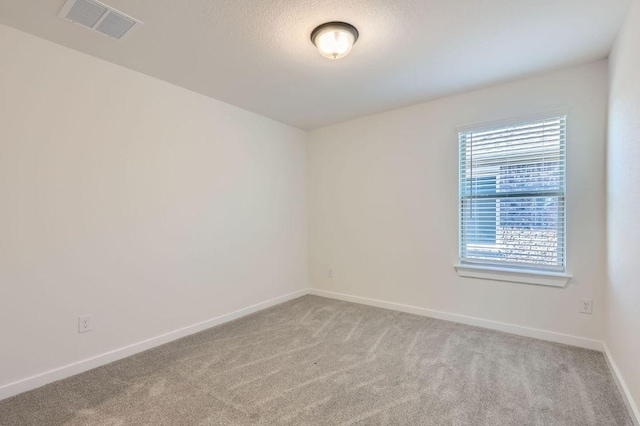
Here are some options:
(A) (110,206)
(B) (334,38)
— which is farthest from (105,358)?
(B) (334,38)

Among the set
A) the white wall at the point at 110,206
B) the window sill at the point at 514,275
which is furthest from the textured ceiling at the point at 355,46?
the window sill at the point at 514,275

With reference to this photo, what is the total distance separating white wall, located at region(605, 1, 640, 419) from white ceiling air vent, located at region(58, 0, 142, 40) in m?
3.09

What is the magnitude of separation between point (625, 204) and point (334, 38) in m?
2.20

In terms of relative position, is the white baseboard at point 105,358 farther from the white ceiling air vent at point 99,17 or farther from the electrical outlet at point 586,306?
the electrical outlet at point 586,306

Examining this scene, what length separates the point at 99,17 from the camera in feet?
6.25

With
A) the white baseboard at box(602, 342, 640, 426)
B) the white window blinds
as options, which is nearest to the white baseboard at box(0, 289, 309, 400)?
the white window blinds

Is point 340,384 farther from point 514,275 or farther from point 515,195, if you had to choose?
point 515,195

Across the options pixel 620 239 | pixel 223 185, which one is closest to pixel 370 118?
pixel 223 185

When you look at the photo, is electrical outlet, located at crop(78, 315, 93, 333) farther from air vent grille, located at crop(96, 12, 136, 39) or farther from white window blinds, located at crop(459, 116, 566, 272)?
white window blinds, located at crop(459, 116, 566, 272)

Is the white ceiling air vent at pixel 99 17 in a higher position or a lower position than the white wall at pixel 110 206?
higher

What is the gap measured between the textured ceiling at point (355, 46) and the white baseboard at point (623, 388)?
A: 93.1 inches

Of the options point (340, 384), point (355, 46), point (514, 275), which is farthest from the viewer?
point (514, 275)

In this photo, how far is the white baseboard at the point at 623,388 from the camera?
1.68 meters

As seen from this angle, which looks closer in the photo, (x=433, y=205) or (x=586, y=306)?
(x=586, y=306)
